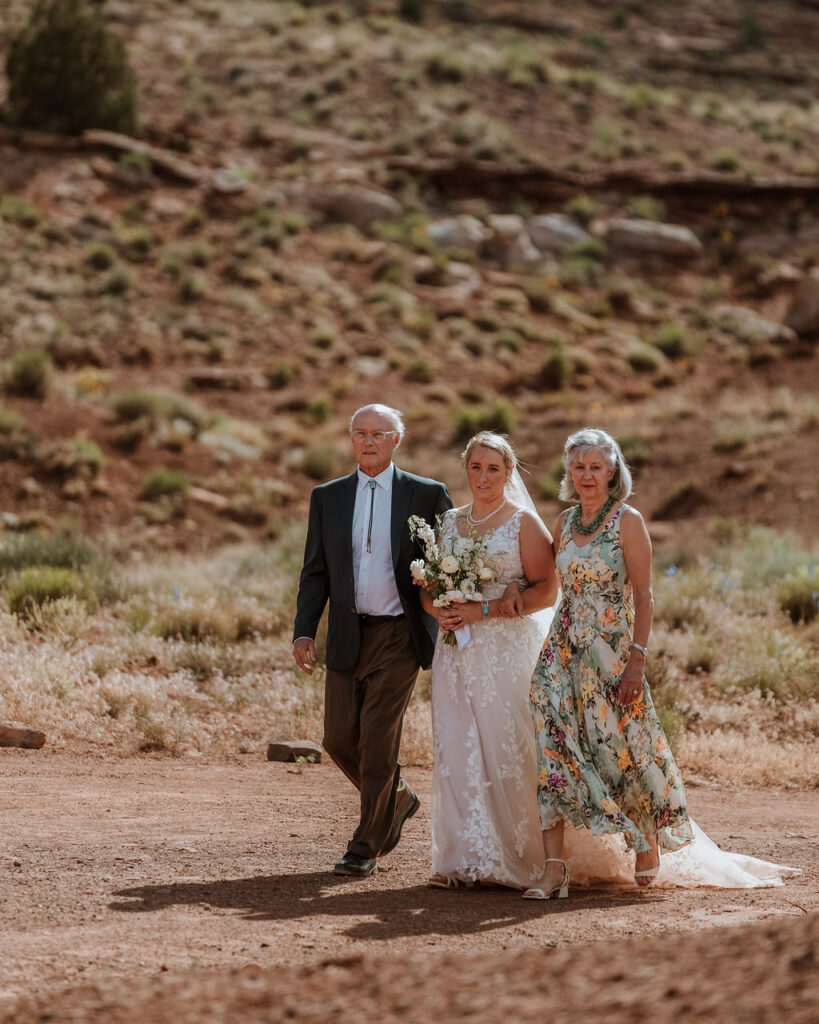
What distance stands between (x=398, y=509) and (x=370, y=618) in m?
0.59

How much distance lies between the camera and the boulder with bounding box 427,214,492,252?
1390 inches

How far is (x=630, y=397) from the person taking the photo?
2959cm

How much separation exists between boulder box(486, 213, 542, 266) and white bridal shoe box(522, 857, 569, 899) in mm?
31108

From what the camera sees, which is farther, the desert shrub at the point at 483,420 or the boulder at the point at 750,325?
the boulder at the point at 750,325

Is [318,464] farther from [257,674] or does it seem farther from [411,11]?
[411,11]

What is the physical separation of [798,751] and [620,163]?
1348 inches

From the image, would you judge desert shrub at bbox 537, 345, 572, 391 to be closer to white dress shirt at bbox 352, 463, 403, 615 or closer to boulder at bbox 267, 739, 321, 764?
boulder at bbox 267, 739, 321, 764

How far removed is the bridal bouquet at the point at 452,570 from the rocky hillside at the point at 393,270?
545 inches

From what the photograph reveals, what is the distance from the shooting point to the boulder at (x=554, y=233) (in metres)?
36.4

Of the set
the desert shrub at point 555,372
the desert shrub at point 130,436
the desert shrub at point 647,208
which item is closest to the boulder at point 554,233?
the desert shrub at point 647,208

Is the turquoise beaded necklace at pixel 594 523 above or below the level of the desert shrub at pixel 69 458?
above

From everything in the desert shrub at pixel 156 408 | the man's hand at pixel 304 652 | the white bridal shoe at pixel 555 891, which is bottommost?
the white bridal shoe at pixel 555 891

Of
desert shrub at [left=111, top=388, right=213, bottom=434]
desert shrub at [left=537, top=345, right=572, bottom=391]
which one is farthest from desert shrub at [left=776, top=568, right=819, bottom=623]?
desert shrub at [left=537, top=345, right=572, bottom=391]

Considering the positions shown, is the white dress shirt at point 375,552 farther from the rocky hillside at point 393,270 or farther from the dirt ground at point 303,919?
the rocky hillside at point 393,270
